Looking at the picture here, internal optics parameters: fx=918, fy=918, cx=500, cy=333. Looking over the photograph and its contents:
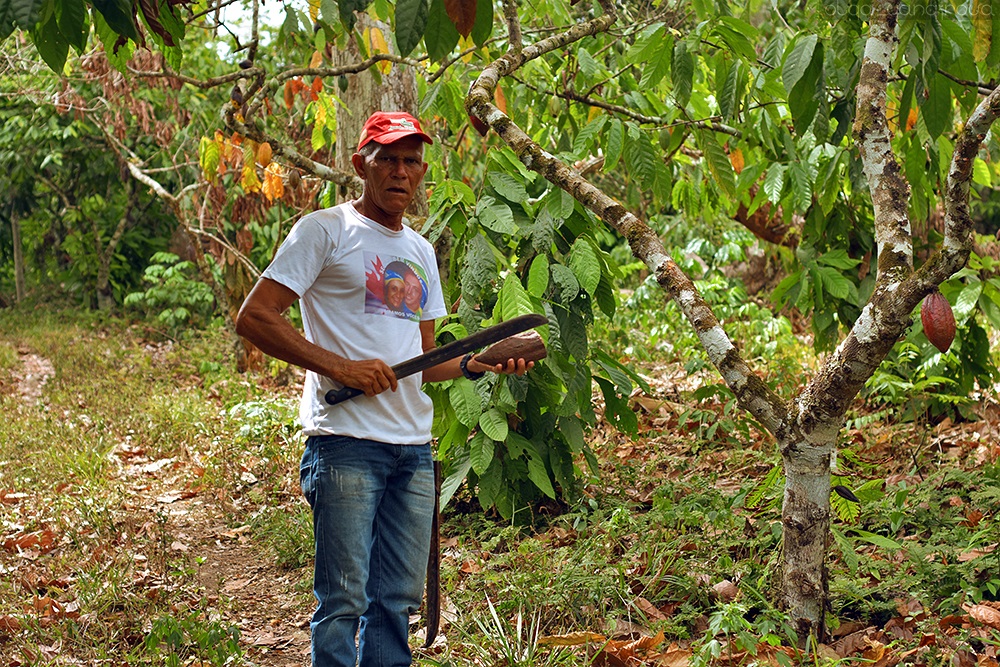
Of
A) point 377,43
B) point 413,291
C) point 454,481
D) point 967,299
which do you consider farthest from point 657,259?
point 377,43

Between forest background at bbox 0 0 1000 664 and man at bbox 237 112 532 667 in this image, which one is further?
forest background at bbox 0 0 1000 664

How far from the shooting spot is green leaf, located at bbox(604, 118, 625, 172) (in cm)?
319

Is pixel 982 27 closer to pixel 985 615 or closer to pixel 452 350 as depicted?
pixel 452 350

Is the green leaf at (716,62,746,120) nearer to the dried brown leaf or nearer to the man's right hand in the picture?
the man's right hand

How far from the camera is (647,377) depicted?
6.70 metres

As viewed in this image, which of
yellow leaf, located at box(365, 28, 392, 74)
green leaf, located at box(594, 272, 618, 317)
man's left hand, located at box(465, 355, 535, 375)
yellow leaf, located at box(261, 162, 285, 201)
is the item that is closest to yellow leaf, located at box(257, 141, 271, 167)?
yellow leaf, located at box(261, 162, 285, 201)

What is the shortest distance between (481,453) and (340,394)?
1.47 m

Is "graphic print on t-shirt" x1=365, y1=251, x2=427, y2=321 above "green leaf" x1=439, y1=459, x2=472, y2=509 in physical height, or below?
above

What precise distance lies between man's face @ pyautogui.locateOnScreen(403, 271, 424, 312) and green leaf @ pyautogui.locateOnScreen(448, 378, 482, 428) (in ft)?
3.33

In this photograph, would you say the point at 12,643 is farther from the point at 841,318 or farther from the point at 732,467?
the point at 841,318

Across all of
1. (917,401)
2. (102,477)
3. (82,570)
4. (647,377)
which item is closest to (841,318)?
(917,401)

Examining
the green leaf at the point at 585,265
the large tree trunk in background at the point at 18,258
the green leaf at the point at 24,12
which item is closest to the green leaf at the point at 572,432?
the green leaf at the point at 585,265

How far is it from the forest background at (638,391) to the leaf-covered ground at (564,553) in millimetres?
18

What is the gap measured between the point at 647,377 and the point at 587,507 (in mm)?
2766
